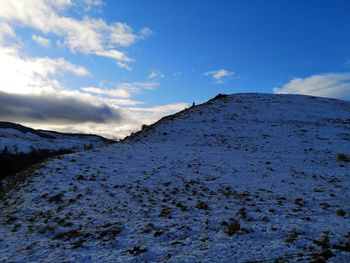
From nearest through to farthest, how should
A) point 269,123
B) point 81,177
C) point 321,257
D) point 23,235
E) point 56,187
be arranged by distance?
1. point 321,257
2. point 23,235
3. point 56,187
4. point 81,177
5. point 269,123

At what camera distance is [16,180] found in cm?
1797

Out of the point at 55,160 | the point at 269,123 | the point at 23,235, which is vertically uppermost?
the point at 269,123

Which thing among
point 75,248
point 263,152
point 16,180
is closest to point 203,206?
point 75,248

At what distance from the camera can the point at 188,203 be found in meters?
13.6

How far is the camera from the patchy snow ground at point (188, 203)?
906cm

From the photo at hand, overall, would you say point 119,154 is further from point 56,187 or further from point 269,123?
point 269,123

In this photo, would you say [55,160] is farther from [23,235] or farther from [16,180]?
[23,235]

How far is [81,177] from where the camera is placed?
17562mm

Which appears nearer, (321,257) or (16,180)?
(321,257)

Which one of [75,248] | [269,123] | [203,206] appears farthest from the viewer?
[269,123]

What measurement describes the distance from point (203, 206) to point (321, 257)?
5.68m

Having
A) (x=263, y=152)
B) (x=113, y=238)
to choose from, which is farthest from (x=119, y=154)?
(x=113, y=238)

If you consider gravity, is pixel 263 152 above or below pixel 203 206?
above

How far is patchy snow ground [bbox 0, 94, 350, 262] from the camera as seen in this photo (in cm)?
906
